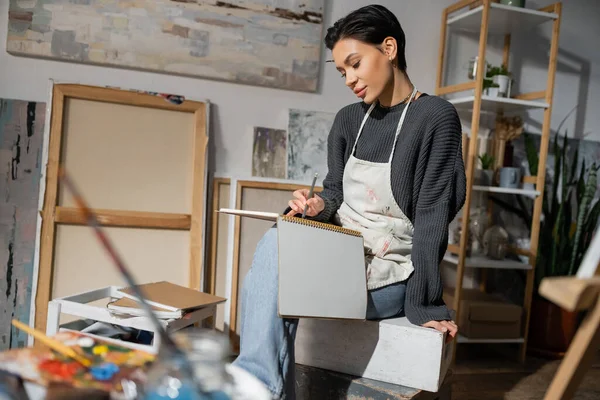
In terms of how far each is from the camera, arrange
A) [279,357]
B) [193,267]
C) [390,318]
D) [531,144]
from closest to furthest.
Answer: [279,357]
[390,318]
[193,267]
[531,144]

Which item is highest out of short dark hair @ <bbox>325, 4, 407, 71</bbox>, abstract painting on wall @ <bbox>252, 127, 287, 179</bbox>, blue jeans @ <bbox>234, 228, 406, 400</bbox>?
short dark hair @ <bbox>325, 4, 407, 71</bbox>

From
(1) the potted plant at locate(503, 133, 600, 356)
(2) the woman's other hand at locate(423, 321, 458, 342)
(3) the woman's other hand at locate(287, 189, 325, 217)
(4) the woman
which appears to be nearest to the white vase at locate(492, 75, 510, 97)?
(1) the potted plant at locate(503, 133, 600, 356)

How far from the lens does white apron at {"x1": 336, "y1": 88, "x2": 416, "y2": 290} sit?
157 cm

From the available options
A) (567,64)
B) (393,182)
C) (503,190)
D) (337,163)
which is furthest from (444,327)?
(567,64)

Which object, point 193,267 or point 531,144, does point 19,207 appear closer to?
point 193,267

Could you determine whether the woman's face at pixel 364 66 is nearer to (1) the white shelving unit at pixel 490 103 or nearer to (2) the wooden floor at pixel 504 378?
(1) the white shelving unit at pixel 490 103

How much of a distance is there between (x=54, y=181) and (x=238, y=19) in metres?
1.11

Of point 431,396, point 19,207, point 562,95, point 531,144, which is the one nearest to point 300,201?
point 431,396

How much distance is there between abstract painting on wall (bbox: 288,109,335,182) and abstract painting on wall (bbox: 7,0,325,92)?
15 centimetres

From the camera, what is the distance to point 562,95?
3.29 m

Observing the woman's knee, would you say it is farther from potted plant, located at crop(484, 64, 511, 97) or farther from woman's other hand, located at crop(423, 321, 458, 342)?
potted plant, located at crop(484, 64, 511, 97)

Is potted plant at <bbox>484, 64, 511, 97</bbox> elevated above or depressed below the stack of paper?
above

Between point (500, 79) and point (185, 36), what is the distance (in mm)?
1603

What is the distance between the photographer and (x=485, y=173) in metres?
2.85
